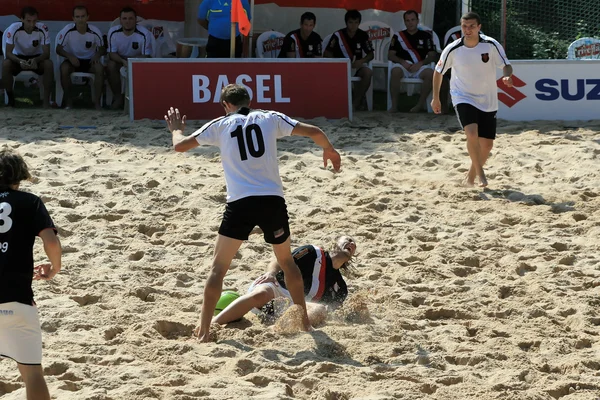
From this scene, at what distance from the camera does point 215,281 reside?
5.88m

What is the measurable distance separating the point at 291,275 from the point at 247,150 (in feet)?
2.69

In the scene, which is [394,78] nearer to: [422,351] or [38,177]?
[38,177]

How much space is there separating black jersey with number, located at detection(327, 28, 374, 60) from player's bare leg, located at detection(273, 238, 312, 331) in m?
7.55

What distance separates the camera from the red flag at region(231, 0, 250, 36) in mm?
11883

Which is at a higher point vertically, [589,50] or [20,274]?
[589,50]

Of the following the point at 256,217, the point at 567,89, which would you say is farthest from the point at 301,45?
the point at 256,217

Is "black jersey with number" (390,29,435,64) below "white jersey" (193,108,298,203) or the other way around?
the other way around

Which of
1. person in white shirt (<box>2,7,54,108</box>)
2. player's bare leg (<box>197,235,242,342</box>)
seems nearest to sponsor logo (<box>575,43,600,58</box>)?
person in white shirt (<box>2,7,54,108</box>)

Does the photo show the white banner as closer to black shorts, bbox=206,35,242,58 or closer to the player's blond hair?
black shorts, bbox=206,35,242,58

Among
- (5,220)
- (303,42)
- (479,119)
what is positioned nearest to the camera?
(5,220)

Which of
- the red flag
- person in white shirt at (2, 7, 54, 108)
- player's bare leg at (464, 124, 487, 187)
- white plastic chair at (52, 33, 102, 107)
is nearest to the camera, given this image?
player's bare leg at (464, 124, 487, 187)

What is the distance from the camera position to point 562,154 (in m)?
10.5

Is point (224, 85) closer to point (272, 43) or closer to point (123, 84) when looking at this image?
point (123, 84)

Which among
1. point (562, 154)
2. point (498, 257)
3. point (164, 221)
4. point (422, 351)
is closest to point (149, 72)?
point (164, 221)
